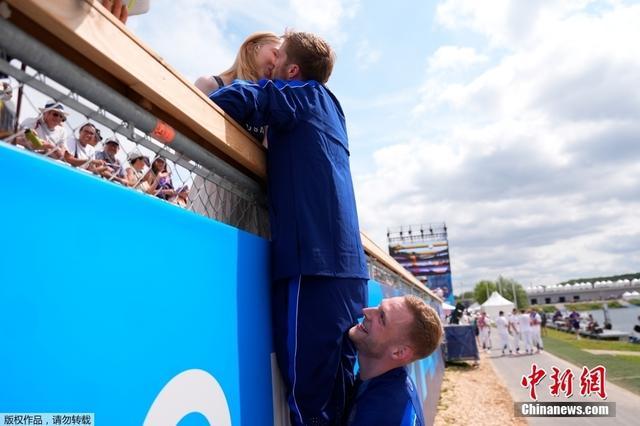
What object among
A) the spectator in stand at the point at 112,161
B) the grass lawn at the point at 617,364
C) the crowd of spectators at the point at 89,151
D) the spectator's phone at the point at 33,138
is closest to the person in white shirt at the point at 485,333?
the grass lawn at the point at 617,364

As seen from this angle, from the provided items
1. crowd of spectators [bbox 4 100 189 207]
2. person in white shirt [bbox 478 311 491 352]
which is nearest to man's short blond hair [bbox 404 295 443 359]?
crowd of spectators [bbox 4 100 189 207]

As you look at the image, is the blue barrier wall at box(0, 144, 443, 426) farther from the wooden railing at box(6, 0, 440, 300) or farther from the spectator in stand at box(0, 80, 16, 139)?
the wooden railing at box(6, 0, 440, 300)

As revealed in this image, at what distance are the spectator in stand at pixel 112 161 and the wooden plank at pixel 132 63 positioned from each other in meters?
0.18

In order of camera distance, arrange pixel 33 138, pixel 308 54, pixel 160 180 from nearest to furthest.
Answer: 1. pixel 33 138
2. pixel 160 180
3. pixel 308 54

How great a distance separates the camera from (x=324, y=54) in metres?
2.01

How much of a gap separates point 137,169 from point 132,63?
39 centimetres

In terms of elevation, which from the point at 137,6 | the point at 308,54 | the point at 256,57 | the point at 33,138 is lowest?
the point at 33,138

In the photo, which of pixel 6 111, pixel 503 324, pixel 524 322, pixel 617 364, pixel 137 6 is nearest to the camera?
pixel 6 111

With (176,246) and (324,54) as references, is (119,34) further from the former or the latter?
(324,54)

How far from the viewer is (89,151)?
4.43 feet

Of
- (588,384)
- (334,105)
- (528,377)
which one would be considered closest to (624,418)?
(588,384)

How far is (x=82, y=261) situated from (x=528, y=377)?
540 inches

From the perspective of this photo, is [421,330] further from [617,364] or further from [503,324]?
[503,324]

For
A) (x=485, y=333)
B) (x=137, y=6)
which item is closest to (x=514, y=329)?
(x=485, y=333)
